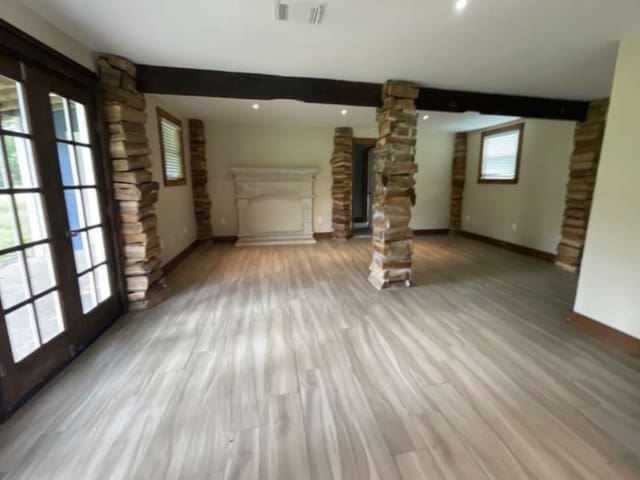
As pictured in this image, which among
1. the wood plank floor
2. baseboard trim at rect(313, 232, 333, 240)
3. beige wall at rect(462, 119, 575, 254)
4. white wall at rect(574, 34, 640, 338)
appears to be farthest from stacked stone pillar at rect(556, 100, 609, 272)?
baseboard trim at rect(313, 232, 333, 240)

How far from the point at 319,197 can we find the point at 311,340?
4.35 m

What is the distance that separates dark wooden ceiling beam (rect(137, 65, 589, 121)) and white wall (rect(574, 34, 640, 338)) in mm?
1481

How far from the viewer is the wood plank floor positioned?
1355 millimetres

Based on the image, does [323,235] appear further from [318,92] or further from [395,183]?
[318,92]

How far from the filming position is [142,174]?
291 cm

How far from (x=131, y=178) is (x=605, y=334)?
14.2 feet

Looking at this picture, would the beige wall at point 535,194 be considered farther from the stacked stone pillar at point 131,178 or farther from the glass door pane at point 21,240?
the glass door pane at point 21,240

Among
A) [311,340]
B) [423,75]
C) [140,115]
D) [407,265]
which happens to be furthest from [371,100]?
[311,340]

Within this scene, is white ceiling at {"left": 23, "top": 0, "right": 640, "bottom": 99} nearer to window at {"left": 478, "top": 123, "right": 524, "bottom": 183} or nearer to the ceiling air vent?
the ceiling air vent

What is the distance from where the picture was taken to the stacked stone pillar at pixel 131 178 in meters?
2.62

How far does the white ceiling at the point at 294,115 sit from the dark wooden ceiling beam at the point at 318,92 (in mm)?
857

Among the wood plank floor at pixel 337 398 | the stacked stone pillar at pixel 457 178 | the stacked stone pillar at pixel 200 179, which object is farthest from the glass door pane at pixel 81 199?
the stacked stone pillar at pixel 457 178

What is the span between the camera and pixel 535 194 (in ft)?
16.5

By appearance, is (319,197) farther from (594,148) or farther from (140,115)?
(594,148)
